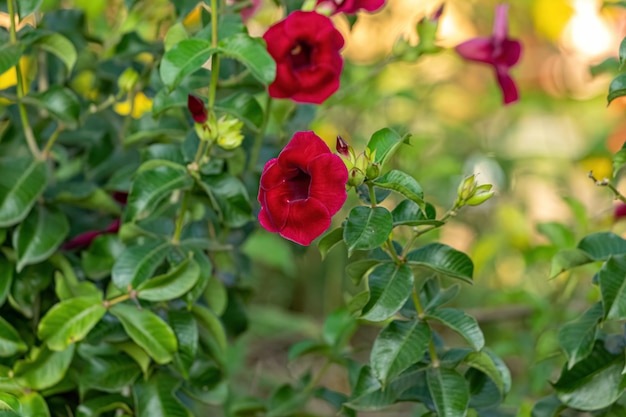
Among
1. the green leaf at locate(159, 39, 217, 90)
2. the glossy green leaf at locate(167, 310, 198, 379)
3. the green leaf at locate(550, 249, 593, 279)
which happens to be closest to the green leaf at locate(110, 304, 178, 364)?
the glossy green leaf at locate(167, 310, 198, 379)

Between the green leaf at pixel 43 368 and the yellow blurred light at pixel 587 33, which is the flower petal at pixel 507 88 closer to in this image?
the green leaf at pixel 43 368

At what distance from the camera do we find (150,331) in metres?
0.89

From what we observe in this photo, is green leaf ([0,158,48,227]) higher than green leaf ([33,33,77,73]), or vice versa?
green leaf ([33,33,77,73])

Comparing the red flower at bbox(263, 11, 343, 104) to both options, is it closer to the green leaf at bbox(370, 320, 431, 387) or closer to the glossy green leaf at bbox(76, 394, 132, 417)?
the green leaf at bbox(370, 320, 431, 387)

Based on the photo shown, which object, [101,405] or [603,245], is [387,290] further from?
[101,405]

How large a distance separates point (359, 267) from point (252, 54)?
9.4 inches

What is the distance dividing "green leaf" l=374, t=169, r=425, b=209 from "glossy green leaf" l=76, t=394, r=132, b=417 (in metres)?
0.43

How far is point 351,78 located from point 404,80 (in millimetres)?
1141

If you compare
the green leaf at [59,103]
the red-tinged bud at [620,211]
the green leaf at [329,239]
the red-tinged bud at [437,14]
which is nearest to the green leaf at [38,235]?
the green leaf at [59,103]

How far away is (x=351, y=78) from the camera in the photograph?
4.52ft

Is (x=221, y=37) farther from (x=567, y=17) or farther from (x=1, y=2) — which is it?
(x=567, y=17)

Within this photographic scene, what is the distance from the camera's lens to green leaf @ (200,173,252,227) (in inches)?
36.2

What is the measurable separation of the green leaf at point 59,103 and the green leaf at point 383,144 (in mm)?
383

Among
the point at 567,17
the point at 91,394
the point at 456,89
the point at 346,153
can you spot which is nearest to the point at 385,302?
the point at 346,153
